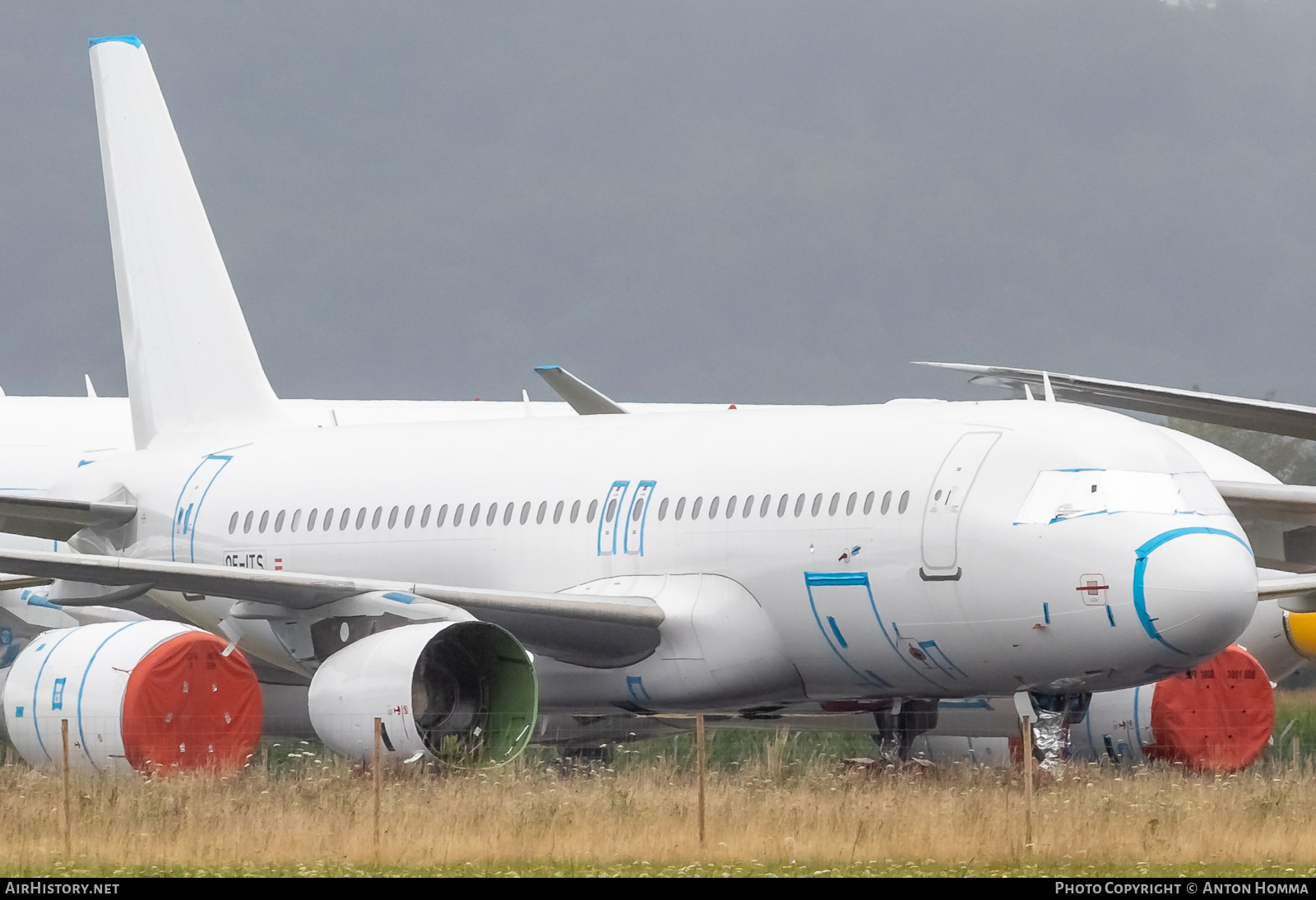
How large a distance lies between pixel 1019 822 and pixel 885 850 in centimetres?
134

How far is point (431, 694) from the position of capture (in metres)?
17.6

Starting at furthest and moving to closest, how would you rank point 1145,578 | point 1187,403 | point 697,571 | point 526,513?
point 526,513 < point 697,571 < point 1187,403 < point 1145,578

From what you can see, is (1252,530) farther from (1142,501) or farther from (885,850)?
(885,850)

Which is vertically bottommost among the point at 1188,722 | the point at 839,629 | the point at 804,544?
the point at 1188,722

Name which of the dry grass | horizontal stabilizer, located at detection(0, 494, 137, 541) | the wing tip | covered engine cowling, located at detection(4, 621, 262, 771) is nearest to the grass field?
the dry grass

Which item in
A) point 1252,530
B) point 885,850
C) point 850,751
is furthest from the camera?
point 850,751

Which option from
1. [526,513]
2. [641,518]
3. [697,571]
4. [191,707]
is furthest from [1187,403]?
[191,707]

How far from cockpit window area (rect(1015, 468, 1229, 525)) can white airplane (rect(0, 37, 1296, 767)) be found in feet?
0.07

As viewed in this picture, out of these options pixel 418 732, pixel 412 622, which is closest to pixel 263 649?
pixel 412 622

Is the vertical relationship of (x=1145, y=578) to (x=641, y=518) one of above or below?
below

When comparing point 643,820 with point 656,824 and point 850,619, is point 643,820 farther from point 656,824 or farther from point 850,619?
point 850,619

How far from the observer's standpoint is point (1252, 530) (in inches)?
830

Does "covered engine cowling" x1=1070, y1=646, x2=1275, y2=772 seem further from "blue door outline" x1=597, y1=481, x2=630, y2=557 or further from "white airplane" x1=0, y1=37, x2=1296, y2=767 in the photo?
"blue door outline" x1=597, y1=481, x2=630, y2=557

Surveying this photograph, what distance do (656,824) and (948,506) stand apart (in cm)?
399
